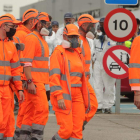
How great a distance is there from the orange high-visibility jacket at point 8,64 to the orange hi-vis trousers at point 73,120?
29.1 inches

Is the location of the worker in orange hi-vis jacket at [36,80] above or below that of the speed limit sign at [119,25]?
below

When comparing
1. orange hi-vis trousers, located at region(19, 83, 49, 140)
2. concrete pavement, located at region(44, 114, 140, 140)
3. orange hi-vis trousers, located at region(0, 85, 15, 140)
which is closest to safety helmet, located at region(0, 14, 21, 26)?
orange hi-vis trousers, located at region(0, 85, 15, 140)

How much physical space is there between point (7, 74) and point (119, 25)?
6010 mm

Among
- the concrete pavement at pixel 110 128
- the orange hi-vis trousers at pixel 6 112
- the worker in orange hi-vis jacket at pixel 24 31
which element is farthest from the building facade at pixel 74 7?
the orange hi-vis trousers at pixel 6 112

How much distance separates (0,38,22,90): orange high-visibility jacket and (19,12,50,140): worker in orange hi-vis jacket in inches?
34.8

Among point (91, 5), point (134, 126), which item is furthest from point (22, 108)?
point (91, 5)

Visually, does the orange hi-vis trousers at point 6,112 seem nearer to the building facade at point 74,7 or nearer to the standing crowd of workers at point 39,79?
the standing crowd of workers at point 39,79

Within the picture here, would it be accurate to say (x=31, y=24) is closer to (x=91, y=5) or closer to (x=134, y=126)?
(x=134, y=126)

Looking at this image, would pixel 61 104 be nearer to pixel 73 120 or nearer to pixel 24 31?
pixel 73 120

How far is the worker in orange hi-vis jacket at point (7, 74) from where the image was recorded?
24.3 feet

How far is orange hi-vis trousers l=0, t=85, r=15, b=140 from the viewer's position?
24.2ft

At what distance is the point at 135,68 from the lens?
668 cm

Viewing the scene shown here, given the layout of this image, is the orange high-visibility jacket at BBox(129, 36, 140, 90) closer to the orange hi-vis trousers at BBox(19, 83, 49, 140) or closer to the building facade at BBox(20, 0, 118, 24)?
the orange hi-vis trousers at BBox(19, 83, 49, 140)

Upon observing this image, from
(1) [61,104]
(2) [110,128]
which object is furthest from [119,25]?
(1) [61,104]
